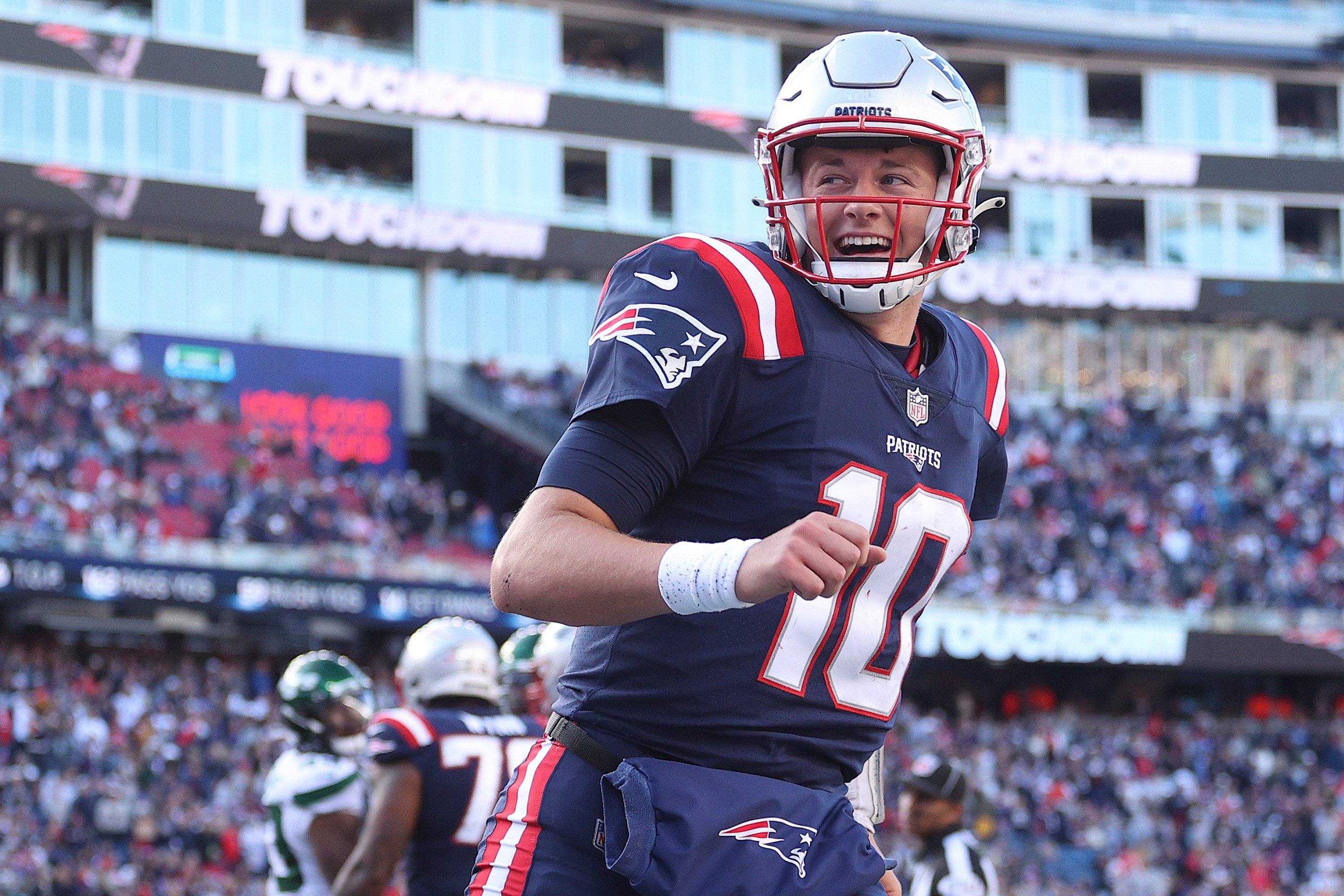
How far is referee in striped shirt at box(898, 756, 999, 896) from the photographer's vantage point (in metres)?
6.80

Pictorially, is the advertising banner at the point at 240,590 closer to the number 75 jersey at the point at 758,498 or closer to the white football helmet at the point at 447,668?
the white football helmet at the point at 447,668

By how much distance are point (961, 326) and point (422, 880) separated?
10.1 feet

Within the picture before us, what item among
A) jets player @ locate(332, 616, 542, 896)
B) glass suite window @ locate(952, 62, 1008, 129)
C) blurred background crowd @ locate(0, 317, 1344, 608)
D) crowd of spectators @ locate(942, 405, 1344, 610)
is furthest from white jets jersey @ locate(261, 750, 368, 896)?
glass suite window @ locate(952, 62, 1008, 129)

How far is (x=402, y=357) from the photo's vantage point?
3172 cm

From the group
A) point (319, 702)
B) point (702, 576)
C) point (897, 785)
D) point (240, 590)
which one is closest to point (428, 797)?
point (319, 702)

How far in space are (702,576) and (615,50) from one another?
112ft

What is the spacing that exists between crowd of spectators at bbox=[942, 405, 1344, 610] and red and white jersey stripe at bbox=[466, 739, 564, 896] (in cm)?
2534

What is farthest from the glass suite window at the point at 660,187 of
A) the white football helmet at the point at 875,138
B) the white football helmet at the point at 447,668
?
the white football helmet at the point at 875,138

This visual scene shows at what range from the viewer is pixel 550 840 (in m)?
2.77

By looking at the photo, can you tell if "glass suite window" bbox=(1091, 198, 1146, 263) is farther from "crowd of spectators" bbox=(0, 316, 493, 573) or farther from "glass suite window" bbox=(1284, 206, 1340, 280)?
"crowd of spectators" bbox=(0, 316, 493, 573)

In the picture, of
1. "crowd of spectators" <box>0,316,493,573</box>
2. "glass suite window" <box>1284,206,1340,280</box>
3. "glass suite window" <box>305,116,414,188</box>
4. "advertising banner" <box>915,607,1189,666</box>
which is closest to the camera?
"crowd of spectators" <box>0,316,493,573</box>

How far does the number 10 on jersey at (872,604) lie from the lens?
2.81m

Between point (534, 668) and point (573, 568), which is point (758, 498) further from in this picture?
point (534, 668)

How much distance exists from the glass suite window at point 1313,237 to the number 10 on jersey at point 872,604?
3697 centimetres
